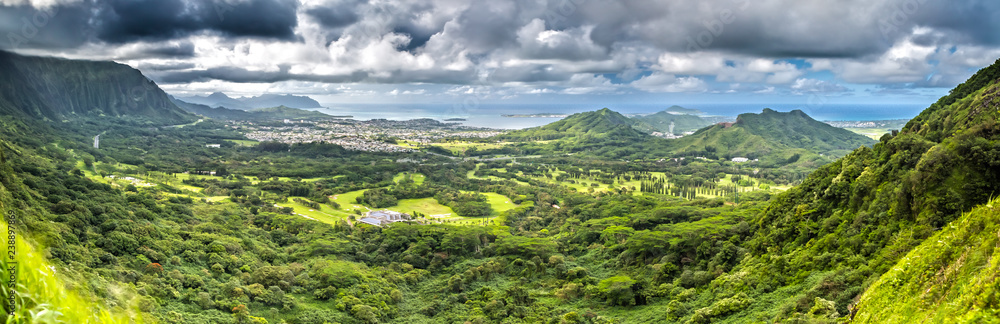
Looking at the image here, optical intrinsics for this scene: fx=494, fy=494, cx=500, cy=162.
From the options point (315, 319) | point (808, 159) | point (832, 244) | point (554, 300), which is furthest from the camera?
point (808, 159)

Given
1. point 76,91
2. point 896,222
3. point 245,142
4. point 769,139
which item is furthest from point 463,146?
point 896,222

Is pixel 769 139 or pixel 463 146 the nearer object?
pixel 769 139

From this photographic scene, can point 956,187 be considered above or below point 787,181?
above

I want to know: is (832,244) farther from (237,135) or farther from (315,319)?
(237,135)

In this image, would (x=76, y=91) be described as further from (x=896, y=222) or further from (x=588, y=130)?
(x=896, y=222)

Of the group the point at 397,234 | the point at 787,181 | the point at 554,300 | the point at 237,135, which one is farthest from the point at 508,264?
the point at 237,135

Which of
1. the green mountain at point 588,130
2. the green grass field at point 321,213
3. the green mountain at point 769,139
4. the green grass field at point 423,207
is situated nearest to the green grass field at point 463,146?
the green mountain at point 588,130

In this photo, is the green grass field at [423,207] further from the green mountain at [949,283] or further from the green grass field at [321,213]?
the green mountain at [949,283]
